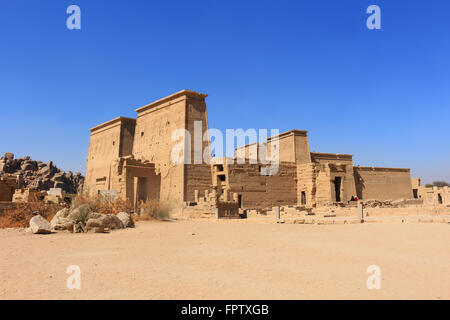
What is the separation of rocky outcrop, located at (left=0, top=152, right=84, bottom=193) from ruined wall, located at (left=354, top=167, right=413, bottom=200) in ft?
112

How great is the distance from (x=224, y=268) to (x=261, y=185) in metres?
20.6

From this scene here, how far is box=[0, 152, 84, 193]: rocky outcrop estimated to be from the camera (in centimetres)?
4312

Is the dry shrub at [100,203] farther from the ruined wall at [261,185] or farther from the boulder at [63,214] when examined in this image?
the ruined wall at [261,185]

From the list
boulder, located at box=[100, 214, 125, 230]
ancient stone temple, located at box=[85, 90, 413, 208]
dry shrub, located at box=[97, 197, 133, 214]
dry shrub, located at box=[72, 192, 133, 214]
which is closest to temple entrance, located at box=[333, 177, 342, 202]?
ancient stone temple, located at box=[85, 90, 413, 208]

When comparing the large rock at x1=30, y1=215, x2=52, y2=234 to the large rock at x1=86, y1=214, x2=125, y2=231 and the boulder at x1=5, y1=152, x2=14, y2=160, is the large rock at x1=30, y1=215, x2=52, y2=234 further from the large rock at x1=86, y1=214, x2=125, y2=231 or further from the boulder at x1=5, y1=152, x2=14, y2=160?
the boulder at x1=5, y1=152, x2=14, y2=160

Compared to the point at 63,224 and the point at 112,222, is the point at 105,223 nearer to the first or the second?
the point at 112,222

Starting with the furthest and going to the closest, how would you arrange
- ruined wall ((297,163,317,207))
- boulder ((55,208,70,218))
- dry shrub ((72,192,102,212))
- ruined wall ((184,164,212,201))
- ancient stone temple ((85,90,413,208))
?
ruined wall ((297,163,317,207)), ancient stone temple ((85,90,413,208)), ruined wall ((184,164,212,201)), dry shrub ((72,192,102,212)), boulder ((55,208,70,218))


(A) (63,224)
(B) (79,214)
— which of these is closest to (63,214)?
(B) (79,214)

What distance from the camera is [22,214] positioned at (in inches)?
419

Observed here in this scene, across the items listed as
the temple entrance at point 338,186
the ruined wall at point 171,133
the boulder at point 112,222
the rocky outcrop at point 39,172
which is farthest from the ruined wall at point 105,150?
the boulder at point 112,222

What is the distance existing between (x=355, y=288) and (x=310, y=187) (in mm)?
22576

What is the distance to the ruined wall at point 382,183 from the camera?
33406 millimetres

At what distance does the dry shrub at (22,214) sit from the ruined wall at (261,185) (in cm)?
1327

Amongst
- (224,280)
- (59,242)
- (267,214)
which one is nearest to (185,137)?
(267,214)
